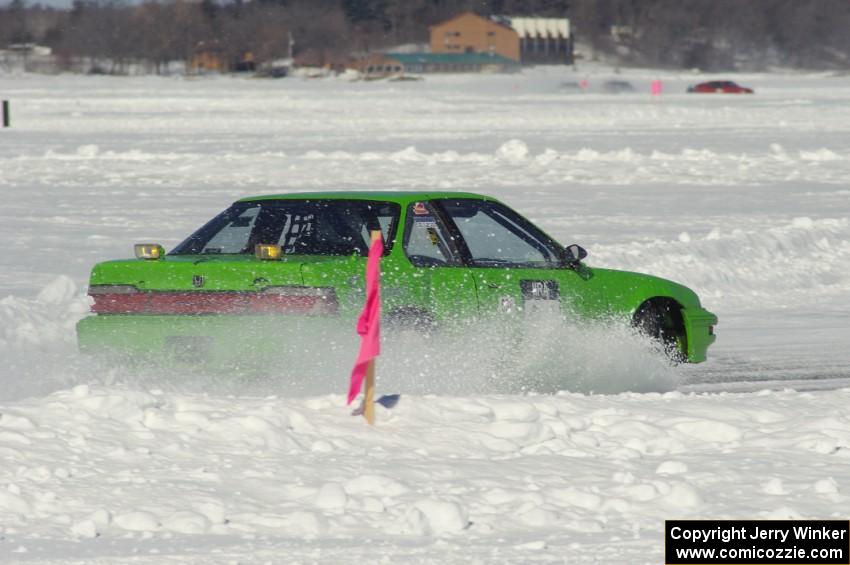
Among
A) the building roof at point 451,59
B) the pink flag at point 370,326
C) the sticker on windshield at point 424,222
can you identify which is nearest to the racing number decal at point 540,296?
the sticker on windshield at point 424,222

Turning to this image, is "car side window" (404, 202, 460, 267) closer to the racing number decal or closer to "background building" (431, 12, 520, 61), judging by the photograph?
the racing number decal

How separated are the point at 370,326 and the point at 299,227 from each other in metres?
1.71

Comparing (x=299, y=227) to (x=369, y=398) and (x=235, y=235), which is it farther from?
(x=369, y=398)

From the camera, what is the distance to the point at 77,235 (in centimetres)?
1822

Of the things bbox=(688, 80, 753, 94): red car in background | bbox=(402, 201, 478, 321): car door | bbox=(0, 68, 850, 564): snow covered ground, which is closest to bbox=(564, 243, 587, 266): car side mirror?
bbox=(0, 68, 850, 564): snow covered ground

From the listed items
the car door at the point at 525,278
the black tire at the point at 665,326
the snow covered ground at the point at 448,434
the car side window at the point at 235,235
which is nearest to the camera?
the snow covered ground at the point at 448,434

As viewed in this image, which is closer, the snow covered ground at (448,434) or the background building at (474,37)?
the snow covered ground at (448,434)

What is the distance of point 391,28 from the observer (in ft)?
583

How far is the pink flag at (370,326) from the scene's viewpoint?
7.53 metres

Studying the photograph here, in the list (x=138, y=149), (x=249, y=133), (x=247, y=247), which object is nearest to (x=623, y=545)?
(x=247, y=247)

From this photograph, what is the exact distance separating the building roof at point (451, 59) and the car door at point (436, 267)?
414 feet

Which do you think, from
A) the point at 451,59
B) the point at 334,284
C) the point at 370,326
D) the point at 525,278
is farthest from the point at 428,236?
the point at 451,59

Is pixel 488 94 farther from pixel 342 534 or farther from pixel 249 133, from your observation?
pixel 342 534

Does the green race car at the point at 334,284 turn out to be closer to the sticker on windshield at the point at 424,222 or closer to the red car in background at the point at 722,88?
the sticker on windshield at the point at 424,222
